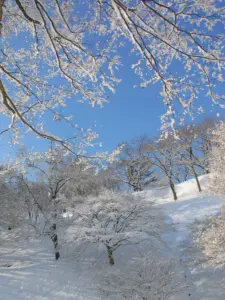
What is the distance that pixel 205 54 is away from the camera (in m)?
3.28

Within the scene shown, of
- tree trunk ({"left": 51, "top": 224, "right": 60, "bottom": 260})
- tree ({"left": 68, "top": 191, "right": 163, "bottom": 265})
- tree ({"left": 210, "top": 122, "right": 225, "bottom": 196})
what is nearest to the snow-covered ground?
tree trunk ({"left": 51, "top": 224, "right": 60, "bottom": 260})

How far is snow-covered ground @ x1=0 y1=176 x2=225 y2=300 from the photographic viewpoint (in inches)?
527

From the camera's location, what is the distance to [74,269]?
16750 mm

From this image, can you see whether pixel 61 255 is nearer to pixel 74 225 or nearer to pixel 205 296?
pixel 74 225

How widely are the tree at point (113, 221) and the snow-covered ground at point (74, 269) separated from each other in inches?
51.2

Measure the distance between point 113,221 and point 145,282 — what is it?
5861mm

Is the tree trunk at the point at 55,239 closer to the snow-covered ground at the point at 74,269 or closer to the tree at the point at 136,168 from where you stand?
the snow-covered ground at the point at 74,269

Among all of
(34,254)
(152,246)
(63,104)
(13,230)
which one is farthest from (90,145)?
(13,230)

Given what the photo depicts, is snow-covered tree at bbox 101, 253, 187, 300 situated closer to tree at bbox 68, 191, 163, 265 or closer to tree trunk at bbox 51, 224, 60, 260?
tree at bbox 68, 191, 163, 265

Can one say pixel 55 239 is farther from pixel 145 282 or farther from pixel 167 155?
pixel 167 155

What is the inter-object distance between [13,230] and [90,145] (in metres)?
18.7

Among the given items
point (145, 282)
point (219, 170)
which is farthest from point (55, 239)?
point (219, 170)

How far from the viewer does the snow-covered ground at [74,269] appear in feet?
43.9

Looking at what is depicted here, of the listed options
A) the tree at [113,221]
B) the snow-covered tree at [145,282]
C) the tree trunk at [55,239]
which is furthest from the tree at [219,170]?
the tree trunk at [55,239]
